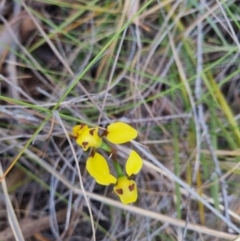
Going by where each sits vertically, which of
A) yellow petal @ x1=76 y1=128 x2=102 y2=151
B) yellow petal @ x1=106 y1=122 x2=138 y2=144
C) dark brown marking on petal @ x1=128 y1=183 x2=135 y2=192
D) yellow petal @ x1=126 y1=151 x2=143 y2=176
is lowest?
dark brown marking on petal @ x1=128 y1=183 x2=135 y2=192

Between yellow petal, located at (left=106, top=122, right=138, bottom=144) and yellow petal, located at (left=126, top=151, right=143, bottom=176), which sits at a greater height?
yellow petal, located at (left=106, top=122, right=138, bottom=144)

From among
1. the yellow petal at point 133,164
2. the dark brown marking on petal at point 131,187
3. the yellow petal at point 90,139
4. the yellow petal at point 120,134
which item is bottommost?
the dark brown marking on petal at point 131,187

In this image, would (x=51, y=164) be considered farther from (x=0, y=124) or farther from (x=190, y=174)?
(x=190, y=174)

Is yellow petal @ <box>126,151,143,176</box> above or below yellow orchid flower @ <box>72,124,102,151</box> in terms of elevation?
below

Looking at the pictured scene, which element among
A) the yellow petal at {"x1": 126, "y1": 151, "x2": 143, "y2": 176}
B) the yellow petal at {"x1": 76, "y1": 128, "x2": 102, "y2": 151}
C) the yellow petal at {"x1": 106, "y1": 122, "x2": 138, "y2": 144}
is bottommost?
the yellow petal at {"x1": 126, "y1": 151, "x2": 143, "y2": 176}
